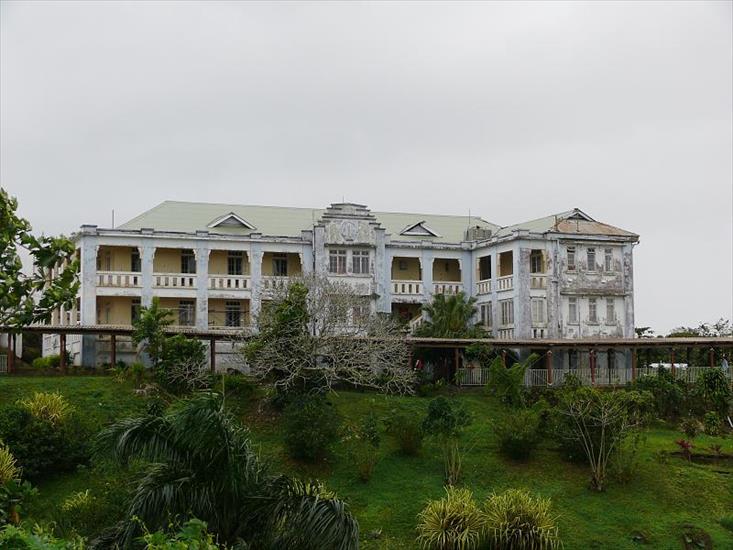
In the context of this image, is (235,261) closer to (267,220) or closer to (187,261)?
(187,261)

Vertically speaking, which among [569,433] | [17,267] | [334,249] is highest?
[334,249]

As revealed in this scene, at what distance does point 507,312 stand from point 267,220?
1146cm

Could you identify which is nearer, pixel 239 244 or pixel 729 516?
pixel 729 516

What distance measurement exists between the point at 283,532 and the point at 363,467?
15.9 meters

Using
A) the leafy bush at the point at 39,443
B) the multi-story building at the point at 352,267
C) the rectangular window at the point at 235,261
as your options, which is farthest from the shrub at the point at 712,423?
the leafy bush at the point at 39,443

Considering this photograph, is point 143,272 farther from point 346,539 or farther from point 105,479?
point 346,539

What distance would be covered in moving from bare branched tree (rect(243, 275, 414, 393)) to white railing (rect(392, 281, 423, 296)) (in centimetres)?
790

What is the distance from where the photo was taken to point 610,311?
4450 centimetres

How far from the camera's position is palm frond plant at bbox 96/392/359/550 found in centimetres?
1276

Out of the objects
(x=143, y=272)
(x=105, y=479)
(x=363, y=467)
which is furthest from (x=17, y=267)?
(x=143, y=272)

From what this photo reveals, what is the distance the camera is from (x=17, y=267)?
15.7m

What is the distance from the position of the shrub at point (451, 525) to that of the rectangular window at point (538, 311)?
19045 mm

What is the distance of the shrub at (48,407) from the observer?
2919cm

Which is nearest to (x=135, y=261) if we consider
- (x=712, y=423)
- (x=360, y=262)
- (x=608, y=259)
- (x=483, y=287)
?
(x=360, y=262)
